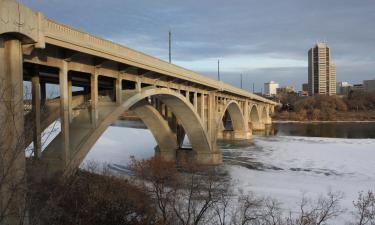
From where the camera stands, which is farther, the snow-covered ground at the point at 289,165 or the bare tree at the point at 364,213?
the snow-covered ground at the point at 289,165

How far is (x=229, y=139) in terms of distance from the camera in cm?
6106

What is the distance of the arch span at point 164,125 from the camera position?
53.4 feet

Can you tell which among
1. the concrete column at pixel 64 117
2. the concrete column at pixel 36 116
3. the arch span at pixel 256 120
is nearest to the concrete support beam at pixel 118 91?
the concrete column at pixel 64 117

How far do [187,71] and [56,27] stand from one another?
55.2 ft

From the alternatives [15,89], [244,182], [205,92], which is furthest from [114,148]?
[15,89]

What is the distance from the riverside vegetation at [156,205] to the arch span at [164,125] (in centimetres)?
160

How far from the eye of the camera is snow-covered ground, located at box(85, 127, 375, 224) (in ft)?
82.5

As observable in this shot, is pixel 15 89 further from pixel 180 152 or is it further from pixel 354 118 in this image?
pixel 354 118

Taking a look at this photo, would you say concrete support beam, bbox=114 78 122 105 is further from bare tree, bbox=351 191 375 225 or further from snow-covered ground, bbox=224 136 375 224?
bare tree, bbox=351 191 375 225

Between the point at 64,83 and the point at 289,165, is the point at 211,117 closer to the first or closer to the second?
the point at 289,165

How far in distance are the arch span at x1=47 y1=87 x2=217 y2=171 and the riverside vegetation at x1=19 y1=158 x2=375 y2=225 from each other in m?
1.60

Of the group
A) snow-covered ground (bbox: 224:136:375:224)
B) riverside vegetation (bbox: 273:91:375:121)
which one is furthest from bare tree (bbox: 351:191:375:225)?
riverside vegetation (bbox: 273:91:375:121)

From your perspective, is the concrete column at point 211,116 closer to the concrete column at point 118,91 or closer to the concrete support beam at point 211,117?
the concrete support beam at point 211,117

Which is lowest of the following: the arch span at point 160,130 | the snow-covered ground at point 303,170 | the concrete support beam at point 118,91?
the snow-covered ground at point 303,170
